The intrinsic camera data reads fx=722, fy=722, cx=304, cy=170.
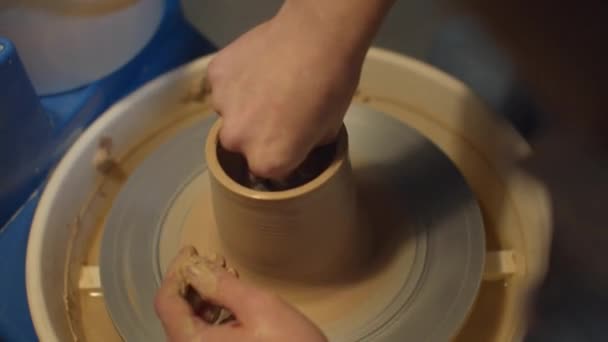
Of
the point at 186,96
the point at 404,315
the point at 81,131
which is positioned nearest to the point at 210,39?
the point at 186,96

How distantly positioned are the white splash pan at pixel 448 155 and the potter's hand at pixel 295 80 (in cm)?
42

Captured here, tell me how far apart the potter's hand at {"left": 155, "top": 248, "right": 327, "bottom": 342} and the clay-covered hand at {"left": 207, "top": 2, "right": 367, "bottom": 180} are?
0.12 meters

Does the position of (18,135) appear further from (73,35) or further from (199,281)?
(199,281)

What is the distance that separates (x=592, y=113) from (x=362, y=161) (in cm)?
43

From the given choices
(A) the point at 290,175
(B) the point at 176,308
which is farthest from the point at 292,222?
(B) the point at 176,308

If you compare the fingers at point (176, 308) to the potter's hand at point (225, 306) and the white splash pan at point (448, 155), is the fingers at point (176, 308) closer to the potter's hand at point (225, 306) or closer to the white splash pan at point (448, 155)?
the potter's hand at point (225, 306)

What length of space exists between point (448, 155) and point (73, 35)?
0.67 meters

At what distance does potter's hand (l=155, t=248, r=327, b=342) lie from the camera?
0.69m

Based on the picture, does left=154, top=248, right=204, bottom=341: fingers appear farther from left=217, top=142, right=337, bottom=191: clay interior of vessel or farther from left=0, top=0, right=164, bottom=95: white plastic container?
left=0, top=0, right=164, bottom=95: white plastic container

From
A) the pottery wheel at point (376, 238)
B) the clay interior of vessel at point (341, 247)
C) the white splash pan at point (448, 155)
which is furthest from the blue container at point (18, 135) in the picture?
the clay interior of vessel at point (341, 247)

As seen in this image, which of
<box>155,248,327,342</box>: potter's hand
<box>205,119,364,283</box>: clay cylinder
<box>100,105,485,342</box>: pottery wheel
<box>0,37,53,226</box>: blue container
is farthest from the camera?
<box>0,37,53,226</box>: blue container

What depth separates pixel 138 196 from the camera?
1.10 metres

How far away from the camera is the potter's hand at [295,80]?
0.75 metres

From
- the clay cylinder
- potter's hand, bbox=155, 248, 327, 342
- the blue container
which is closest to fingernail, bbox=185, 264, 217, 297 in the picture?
potter's hand, bbox=155, 248, 327, 342
